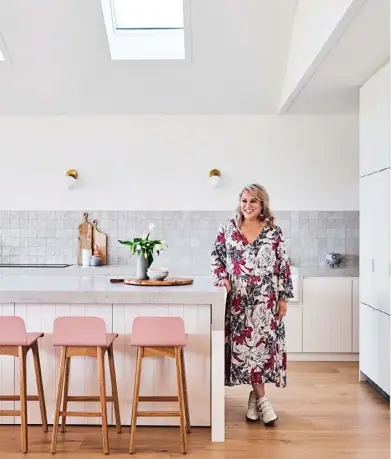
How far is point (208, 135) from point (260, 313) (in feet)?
9.60

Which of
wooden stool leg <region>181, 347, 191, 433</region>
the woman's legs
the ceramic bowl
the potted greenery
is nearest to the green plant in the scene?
the potted greenery

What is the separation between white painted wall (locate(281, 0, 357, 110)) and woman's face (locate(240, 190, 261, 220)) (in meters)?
1.10

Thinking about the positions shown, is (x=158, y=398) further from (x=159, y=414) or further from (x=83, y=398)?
(x=83, y=398)

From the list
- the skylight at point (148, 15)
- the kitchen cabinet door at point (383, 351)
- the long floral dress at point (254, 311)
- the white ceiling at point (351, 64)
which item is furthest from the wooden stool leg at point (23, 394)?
the skylight at point (148, 15)

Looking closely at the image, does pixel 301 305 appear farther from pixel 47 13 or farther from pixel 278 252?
pixel 47 13

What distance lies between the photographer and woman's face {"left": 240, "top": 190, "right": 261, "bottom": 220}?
13.1 feet

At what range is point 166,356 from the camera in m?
3.62

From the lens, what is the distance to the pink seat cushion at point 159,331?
11.4 ft

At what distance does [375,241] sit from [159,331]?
2.04 metres

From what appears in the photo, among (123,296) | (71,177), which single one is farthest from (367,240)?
(71,177)

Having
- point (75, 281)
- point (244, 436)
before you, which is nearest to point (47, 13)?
point (75, 281)

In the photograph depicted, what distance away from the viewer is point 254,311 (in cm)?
395

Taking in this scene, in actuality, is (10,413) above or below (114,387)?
below

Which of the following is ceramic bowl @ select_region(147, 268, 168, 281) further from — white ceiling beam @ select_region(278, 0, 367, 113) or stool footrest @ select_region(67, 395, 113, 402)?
white ceiling beam @ select_region(278, 0, 367, 113)
